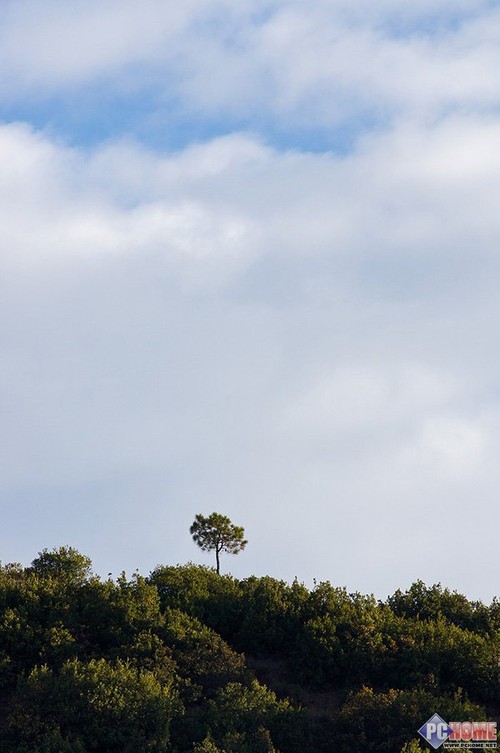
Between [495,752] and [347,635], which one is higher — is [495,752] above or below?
below

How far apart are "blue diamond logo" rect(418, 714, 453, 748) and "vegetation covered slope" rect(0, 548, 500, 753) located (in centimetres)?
40

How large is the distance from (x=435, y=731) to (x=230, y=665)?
9.87 metres

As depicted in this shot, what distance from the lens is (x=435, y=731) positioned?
1260 inches

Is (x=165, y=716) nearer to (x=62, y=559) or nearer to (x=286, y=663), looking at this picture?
(x=286, y=663)

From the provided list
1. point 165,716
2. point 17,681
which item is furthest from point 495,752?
point 17,681

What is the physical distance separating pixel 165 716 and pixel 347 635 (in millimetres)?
11114

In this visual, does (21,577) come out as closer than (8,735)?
No

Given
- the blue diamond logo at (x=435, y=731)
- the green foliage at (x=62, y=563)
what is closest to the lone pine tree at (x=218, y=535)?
the green foliage at (x=62, y=563)

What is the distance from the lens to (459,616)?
4494 centimetres

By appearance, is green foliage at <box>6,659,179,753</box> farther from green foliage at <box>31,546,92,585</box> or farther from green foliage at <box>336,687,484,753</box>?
green foliage at <box>31,546,92,585</box>

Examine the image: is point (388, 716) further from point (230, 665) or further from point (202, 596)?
point (202, 596)

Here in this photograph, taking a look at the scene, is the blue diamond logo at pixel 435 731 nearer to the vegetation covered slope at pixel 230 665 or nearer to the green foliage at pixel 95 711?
the vegetation covered slope at pixel 230 665

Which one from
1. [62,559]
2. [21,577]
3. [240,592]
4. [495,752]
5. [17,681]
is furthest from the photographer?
[62,559]

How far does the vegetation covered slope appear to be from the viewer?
31797 millimetres
